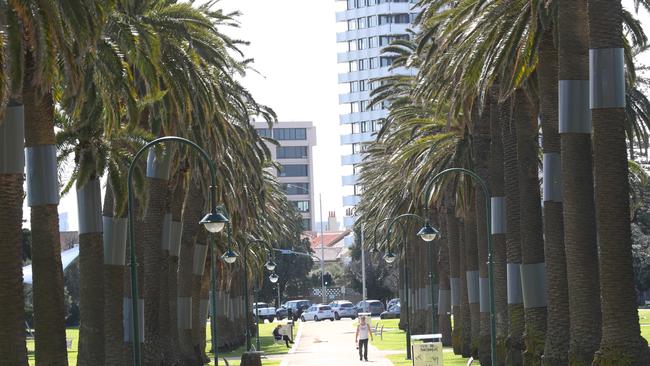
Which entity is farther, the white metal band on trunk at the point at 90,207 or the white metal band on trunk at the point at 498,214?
the white metal band on trunk at the point at 498,214

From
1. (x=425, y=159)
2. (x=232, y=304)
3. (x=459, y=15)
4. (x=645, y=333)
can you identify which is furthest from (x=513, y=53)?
(x=232, y=304)

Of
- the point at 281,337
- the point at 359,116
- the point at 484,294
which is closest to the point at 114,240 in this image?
the point at 484,294

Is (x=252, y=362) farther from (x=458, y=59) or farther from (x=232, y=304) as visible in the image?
(x=232, y=304)

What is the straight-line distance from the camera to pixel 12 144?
2412cm

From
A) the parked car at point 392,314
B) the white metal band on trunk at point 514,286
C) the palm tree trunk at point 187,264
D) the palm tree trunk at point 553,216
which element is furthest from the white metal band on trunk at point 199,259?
the parked car at point 392,314

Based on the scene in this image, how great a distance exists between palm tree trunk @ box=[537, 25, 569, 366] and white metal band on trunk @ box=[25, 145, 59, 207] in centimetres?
1072

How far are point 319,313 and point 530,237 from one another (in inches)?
3285

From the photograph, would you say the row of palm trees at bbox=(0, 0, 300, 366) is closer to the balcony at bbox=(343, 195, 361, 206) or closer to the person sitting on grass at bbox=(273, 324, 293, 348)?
the person sitting on grass at bbox=(273, 324, 293, 348)

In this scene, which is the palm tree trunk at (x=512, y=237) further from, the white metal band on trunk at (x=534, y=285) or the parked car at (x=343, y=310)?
the parked car at (x=343, y=310)

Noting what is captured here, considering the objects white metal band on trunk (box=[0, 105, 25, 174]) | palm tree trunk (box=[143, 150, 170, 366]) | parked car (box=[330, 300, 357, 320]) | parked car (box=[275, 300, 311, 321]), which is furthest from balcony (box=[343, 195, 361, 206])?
white metal band on trunk (box=[0, 105, 25, 174])

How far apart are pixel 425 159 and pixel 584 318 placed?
63.8 feet

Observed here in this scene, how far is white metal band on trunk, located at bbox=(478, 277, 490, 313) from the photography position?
4141 centimetres

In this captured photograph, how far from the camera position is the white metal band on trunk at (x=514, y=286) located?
35875mm

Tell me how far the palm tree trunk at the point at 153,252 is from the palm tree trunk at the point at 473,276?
1133 centimetres
